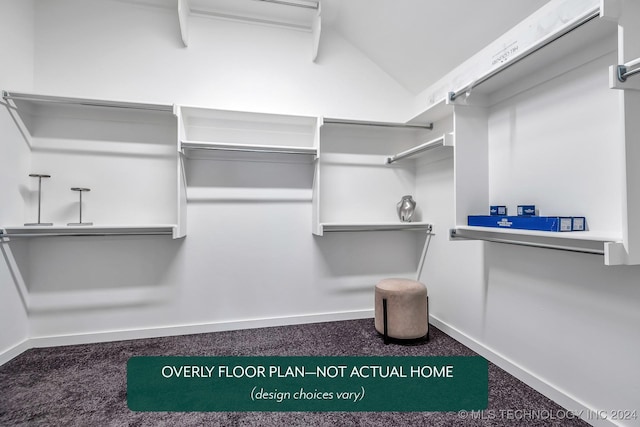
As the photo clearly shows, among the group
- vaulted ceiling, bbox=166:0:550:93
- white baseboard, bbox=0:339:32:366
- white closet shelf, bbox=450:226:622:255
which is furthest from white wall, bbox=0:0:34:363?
white closet shelf, bbox=450:226:622:255

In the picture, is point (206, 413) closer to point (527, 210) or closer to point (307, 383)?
point (307, 383)

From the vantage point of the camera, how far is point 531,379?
1.56 metres

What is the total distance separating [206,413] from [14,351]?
5.21 ft

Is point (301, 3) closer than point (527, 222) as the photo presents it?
No

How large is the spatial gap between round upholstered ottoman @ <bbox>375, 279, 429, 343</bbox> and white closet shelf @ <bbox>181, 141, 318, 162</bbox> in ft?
4.09

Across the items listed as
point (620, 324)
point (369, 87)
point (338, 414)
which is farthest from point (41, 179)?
point (620, 324)

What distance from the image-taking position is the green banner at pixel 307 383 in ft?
4.80

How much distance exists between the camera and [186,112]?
7.09ft

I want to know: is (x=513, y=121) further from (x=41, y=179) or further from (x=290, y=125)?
(x=41, y=179)

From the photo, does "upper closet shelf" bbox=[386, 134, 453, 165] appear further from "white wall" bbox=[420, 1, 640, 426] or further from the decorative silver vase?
the decorative silver vase

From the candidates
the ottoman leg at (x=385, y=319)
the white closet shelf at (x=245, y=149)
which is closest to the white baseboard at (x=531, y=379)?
the ottoman leg at (x=385, y=319)

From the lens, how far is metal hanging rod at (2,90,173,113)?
71.1 inches

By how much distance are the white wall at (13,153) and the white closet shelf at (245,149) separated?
1.07 metres

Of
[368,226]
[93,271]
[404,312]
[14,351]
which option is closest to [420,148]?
[368,226]
